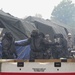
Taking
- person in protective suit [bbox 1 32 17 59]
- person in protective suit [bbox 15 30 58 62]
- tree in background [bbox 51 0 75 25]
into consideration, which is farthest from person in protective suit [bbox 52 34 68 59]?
tree in background [bbox 51 0 75 25]

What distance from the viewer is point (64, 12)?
3701 inches

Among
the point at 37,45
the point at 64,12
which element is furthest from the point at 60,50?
the point at 64,12

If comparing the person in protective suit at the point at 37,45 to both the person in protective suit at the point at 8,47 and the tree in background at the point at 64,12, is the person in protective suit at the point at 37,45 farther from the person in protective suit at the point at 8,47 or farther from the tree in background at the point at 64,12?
the tree in background at the point at 64,12

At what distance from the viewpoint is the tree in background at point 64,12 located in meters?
89.4

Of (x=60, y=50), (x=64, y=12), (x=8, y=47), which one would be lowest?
(x=60, y=50)

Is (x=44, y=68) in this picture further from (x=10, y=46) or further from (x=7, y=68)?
(x=10, y=46)

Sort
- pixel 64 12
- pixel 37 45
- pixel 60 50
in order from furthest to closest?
pixel 64 12 < pixel 60 50 < pixel 37 45

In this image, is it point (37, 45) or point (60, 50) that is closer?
point (37, 45)

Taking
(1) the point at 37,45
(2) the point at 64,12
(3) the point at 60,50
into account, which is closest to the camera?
(1) the point at 37,45

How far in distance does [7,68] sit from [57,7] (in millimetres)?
92351

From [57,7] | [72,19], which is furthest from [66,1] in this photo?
[72,19]

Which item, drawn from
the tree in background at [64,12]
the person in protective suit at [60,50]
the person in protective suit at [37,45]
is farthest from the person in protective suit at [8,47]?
the tree in background at [64,12]

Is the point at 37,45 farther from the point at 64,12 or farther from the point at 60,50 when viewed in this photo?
the point at 64,12

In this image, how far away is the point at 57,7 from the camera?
98.2 meters
